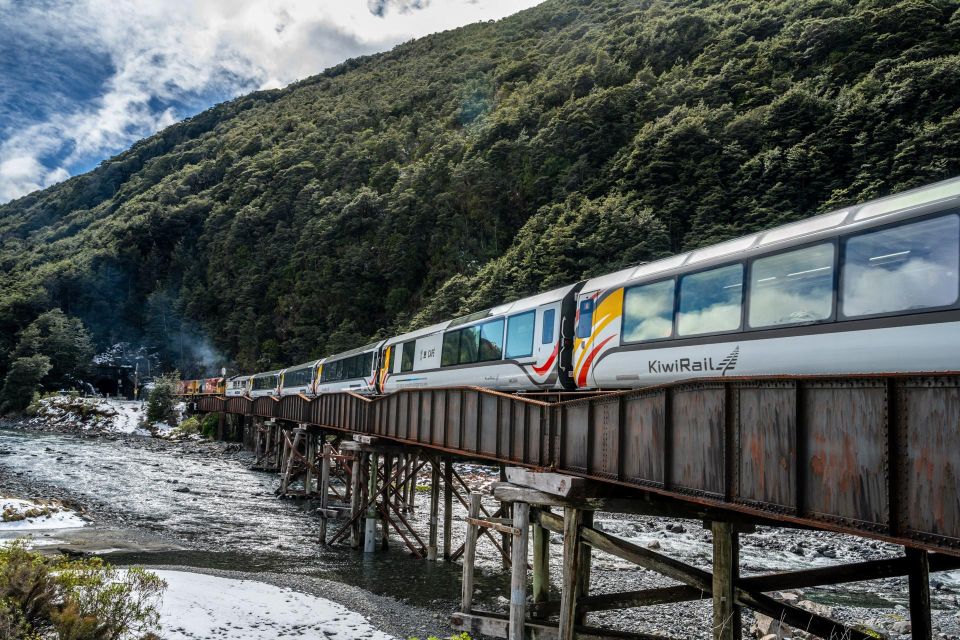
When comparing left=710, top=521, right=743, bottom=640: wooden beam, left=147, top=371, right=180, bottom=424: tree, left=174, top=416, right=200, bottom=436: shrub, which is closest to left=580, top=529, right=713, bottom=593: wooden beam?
left=710, top=521, right=743, bottom=640: wooden beam

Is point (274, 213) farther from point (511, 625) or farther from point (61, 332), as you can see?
point (511, 625)

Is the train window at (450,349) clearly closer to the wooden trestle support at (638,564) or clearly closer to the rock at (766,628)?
the wooden trestle support at (638,564)

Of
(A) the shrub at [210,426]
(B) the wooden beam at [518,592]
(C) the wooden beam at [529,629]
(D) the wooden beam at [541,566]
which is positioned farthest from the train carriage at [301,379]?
(B) the wooden beam at [518,592]

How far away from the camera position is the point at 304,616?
12.6 m

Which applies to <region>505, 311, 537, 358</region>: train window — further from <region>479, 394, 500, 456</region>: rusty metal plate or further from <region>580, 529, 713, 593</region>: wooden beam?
<region>580, 529, 713, 593</region>: wooden beam

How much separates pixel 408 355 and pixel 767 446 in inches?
730

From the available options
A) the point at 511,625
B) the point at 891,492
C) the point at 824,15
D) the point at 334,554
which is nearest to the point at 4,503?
the point at 334,554

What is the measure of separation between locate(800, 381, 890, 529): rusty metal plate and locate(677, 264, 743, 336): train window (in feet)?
14.4

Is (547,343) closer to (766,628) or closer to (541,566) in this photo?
(541,566)

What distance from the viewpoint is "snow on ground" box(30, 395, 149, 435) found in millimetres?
63062

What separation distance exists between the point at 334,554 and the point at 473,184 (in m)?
56.3

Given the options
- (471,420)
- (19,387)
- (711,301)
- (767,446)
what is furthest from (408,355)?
(19,387)

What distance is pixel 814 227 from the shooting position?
9031 millimetres

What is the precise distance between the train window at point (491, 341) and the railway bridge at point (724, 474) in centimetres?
282
